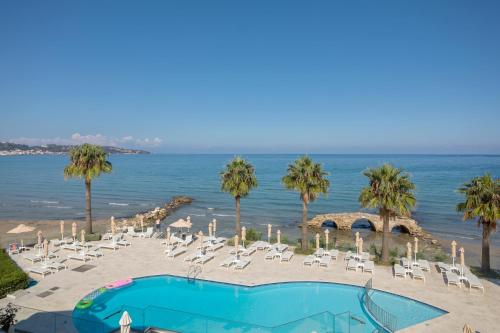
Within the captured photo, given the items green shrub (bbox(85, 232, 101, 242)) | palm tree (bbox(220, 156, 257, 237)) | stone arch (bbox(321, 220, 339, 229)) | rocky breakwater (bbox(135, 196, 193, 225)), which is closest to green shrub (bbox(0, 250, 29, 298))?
green shrub (bbox(85, 232, 101, 242))

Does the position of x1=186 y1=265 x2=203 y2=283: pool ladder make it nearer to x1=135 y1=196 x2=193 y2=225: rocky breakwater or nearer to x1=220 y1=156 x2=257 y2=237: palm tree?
x1=220 y1=156 x2=257 y2=237: palm tree

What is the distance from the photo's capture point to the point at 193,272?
20094 millimetres

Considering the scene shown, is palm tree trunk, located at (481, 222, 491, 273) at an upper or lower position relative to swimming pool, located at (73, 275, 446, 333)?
upper

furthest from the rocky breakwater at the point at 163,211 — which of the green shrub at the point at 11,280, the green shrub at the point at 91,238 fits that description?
the green shrub at the point at 11,280

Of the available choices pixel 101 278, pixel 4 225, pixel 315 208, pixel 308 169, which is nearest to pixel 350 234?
pixel 315 208

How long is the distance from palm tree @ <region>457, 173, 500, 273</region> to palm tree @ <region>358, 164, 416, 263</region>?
2855 millimetres

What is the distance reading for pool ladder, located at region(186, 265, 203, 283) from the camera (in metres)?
19.2

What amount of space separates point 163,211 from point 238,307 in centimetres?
3378

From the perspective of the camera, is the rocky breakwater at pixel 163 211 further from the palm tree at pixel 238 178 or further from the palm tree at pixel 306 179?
the palm tree at pixel 306 179

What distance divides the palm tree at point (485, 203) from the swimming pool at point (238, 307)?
648cm

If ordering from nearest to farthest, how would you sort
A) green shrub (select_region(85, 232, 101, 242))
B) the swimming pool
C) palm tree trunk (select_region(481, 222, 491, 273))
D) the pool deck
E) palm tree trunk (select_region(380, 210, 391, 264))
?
the swimming pool < the pool deck < palm tree trunk (select_region(481, 222, 491, 273)) < palm tree trunk (select_region(380, 210, 391, 264)) < green shrub (select_region(85, 232, 101, 242))

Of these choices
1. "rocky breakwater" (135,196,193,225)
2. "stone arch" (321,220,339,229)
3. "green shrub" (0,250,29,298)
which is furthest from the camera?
"rocky breakwater" (135,196,193,225)

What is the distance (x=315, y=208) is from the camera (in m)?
53.4

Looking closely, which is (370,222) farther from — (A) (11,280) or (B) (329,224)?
(A) (11,280)
